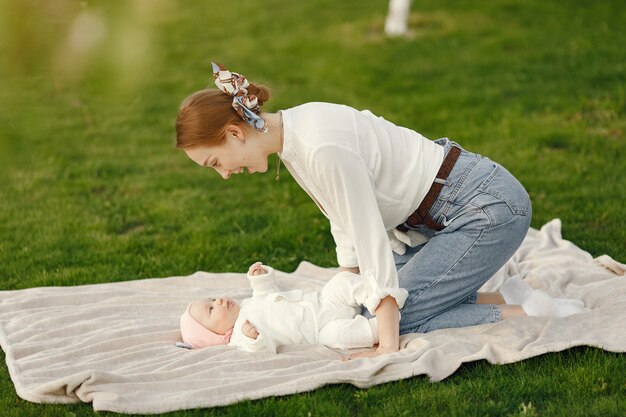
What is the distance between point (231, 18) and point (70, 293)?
25.2ft

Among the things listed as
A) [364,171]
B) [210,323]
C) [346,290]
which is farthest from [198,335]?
[364,171]

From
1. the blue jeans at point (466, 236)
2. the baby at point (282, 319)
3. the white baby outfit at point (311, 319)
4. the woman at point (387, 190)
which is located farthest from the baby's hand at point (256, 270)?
the blue jeans at point (466, 236)

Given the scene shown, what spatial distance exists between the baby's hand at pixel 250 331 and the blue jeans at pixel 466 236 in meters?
0.67

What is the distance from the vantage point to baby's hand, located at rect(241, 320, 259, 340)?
3.88m

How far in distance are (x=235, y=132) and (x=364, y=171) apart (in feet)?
1.84

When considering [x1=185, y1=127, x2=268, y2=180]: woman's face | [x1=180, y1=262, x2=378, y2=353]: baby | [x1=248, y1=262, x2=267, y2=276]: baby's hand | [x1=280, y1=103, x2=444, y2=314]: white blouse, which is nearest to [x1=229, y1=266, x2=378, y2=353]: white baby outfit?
[x1=180, y1=262, x2=378, y2=353]: baby

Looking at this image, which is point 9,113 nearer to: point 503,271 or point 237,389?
point 237,389

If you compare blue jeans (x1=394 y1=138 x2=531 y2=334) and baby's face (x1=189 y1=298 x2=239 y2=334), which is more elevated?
blue jeans (x1=394 y1=138 x2=531 y2=334)

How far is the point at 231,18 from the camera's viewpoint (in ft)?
38.3

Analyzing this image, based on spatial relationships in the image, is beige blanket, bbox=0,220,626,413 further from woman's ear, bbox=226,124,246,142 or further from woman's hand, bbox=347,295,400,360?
woman's ear, bbox=226,124,246,142

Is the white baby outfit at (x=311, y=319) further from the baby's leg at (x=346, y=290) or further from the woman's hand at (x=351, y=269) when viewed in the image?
the woman's hand at (x=351, y=269)

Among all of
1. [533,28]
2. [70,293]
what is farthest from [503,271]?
[533,28]

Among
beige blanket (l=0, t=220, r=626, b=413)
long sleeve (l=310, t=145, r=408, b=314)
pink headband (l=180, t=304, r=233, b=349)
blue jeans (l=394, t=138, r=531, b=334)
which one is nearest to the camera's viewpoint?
long sleeve (l=310, t=145, r=408, b=314)

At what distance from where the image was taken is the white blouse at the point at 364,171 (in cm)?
347
